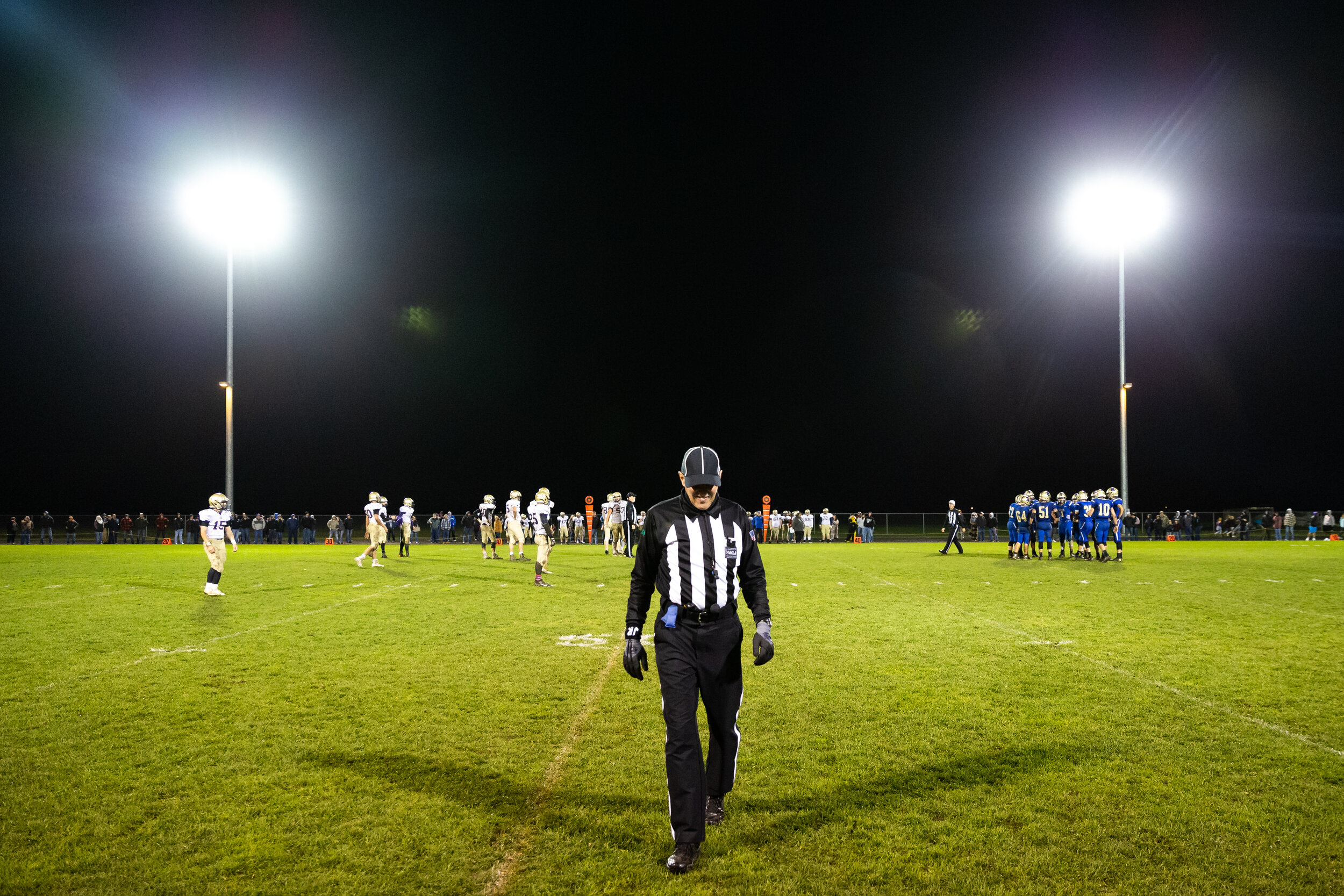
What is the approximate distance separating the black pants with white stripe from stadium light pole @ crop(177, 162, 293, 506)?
27897 mm

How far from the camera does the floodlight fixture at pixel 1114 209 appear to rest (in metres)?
32.0

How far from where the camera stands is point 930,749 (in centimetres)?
536

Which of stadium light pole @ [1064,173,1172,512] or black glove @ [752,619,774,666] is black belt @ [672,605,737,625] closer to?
black glove @ [752,619,774,666]

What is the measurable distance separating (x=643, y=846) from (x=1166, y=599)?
1263cm

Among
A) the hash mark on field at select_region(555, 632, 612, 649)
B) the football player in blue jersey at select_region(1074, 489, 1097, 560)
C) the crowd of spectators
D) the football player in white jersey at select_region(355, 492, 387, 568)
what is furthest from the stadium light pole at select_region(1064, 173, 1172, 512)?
→ the hash mark on field at select_region(555, 632, 612, 649)

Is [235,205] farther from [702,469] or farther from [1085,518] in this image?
[702,469]

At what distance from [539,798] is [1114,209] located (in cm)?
3607

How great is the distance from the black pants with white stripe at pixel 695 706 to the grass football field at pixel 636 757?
0.80ft

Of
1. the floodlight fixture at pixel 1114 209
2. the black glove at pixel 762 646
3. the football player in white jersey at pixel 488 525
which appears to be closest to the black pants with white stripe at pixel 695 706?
the black glove at pixel 762 646

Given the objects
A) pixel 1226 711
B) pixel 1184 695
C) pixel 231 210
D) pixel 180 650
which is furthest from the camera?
pixel 231 210

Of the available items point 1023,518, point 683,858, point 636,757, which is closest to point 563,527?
point 1023,518

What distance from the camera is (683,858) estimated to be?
3660mm

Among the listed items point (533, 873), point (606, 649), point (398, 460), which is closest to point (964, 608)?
point (606, 649)

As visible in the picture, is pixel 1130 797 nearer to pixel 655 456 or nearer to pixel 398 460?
pixel 655 456
